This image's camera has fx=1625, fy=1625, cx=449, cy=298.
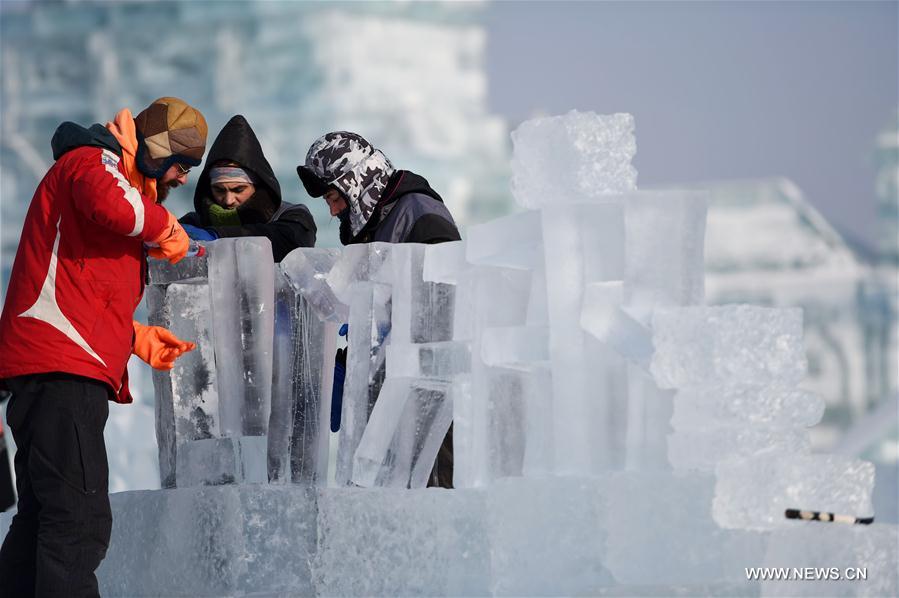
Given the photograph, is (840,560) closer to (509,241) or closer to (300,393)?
(509,241)

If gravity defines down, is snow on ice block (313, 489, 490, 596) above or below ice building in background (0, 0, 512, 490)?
below

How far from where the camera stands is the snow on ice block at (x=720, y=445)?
10.7 ft

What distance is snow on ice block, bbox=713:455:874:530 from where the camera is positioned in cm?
317

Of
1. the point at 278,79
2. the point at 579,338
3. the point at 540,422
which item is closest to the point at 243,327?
the point at 540,422

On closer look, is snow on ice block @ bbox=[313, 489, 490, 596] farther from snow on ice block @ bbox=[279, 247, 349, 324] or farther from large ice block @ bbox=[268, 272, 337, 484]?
snow on ice block @ bbox=[279, 247, 349, 324]

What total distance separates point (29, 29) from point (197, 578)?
24.3 metres

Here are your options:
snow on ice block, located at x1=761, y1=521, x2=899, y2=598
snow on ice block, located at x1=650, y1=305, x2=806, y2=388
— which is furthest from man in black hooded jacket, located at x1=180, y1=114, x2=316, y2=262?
snow on ice block, located at x1=761, y1=521, x2=899, y2=598

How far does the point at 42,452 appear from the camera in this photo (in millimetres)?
3592

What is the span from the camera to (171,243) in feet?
12.5

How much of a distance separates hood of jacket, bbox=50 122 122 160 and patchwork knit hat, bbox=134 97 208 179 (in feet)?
0.28

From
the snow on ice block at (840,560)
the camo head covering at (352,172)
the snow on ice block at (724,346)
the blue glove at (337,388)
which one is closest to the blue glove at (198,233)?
the camo head covering at (352,172)

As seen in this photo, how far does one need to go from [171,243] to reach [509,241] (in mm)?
796

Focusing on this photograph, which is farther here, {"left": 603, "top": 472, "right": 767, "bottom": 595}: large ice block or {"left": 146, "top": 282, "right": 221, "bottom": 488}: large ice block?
{"left": 146, "top": 282, "right": 221, "bottom": 488}: large ice block

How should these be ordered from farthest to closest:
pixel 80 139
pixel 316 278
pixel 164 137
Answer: pixel 316 278, pixel 164 137, pixel 80 139
